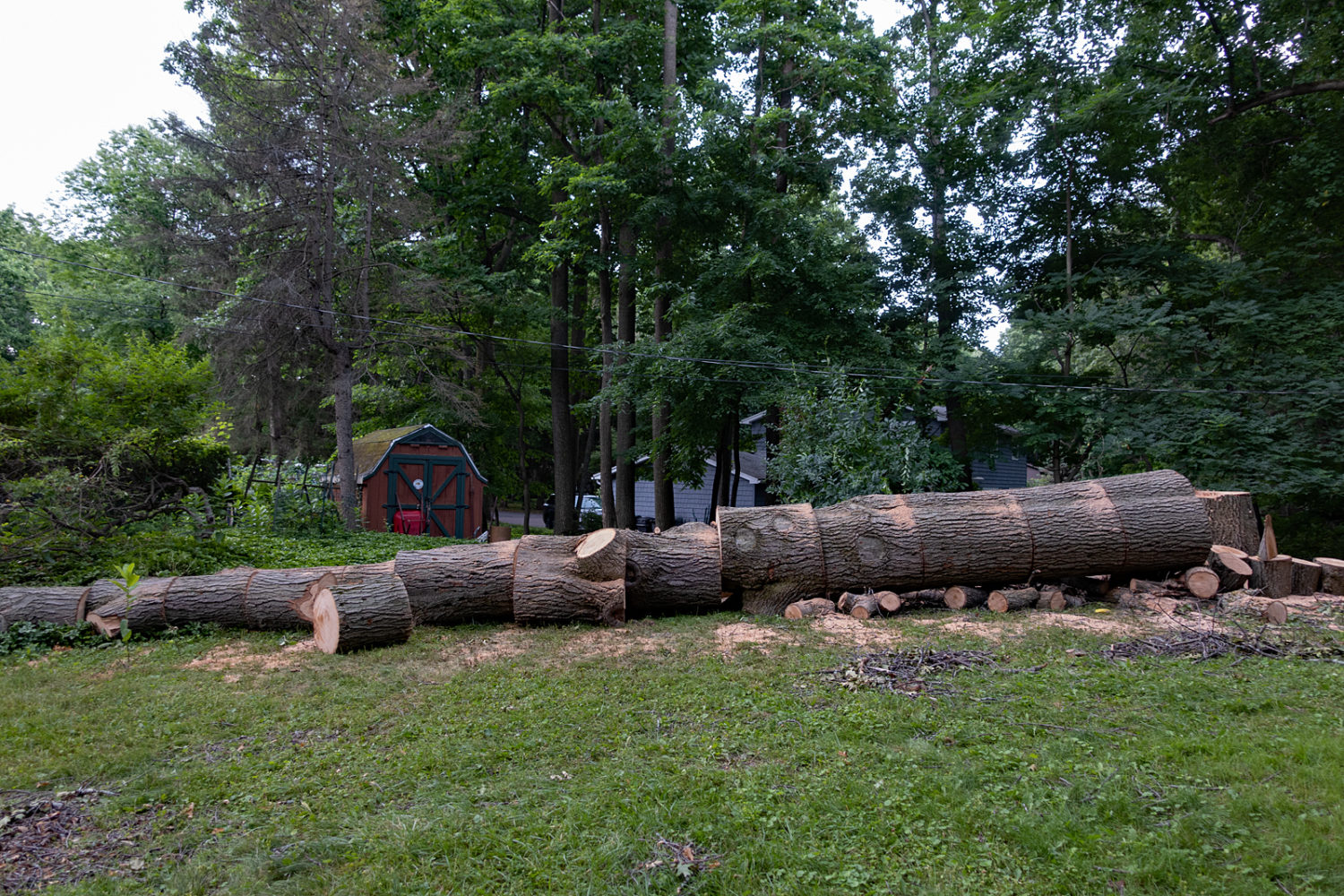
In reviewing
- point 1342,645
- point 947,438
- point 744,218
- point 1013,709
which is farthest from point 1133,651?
point 744,218

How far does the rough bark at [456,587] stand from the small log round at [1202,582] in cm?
750

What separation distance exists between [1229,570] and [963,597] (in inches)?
120

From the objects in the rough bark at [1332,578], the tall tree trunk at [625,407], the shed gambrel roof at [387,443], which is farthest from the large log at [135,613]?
the rough bark at [1332,578]

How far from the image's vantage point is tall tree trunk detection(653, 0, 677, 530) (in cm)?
1753

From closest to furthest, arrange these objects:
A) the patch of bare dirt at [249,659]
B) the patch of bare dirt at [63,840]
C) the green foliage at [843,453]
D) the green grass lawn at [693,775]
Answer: the green grass lawn at [693,775], the patch of bare dirt at [63,840], the patch of bare dirt at [249,659], the green foliage at [843,453]

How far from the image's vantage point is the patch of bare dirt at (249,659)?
650 cm

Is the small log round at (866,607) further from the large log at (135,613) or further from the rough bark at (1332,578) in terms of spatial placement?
the large log at (135,613)

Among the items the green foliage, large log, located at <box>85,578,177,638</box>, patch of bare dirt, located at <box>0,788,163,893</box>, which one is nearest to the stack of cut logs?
large log, located at <box>85,578,177,638</box>

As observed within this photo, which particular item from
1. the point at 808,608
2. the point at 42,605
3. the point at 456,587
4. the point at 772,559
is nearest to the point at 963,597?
the point at 808,608

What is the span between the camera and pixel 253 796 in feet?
12.7

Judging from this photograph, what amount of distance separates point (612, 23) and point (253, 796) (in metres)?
20.5

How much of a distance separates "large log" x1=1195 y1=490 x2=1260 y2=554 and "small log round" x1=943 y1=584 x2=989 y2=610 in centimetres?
319

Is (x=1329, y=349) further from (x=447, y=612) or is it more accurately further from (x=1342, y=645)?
(x=447, y=612)

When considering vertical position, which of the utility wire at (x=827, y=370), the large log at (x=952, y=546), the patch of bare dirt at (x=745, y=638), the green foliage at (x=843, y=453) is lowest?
the patch of bare dirt at (x=745, y=638)
